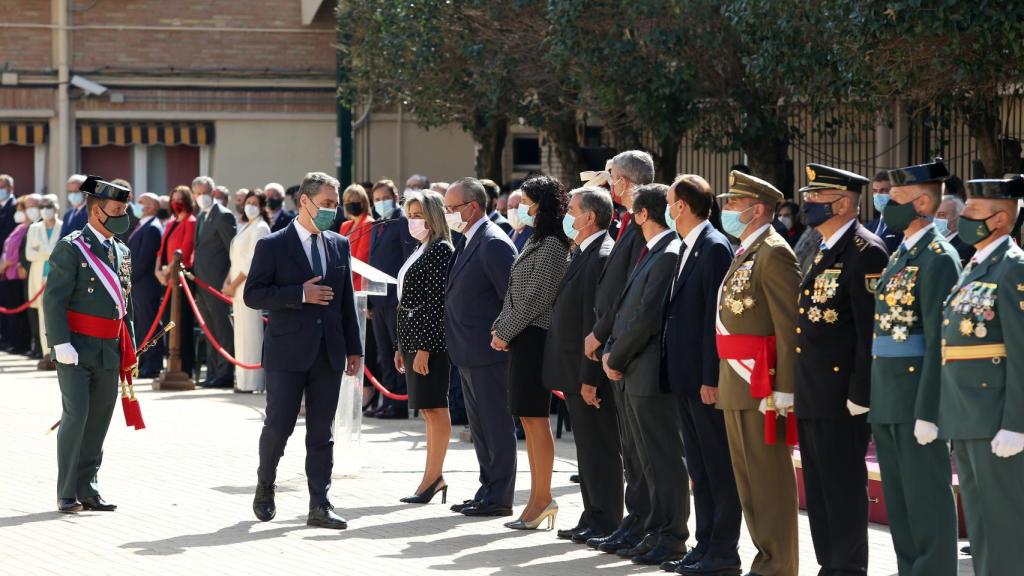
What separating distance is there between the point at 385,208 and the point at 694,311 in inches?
304

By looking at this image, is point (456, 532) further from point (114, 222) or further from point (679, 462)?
point (114, 222)

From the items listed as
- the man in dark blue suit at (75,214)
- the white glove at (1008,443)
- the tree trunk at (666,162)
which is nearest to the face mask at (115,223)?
the white glove at (1008,443)

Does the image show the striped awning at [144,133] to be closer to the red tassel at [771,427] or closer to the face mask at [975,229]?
the red tassel at [771,427]

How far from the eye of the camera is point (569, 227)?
368 inches

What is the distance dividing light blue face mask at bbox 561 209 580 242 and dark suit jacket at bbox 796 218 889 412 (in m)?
2.18

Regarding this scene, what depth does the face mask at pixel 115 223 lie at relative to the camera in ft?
33.0

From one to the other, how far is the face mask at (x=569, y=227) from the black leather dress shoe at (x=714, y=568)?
2126 mm

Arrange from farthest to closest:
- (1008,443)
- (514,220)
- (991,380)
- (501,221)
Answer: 1. (501,221)
2. (514,220)
3. (991,380)
4. (1008,443)

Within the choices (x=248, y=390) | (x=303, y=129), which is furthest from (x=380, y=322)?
(x=303, y=129)

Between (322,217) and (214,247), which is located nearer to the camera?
(322,217)

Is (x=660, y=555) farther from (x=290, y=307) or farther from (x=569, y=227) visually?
(x=290, y=307)

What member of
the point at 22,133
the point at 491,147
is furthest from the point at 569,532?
the point at 22,133

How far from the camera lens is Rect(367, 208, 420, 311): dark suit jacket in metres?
14.5

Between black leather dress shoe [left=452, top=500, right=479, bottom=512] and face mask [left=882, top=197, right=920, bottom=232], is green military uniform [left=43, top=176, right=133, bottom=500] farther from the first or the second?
face mask [left=882, top=197, right=920, bottom=232]
